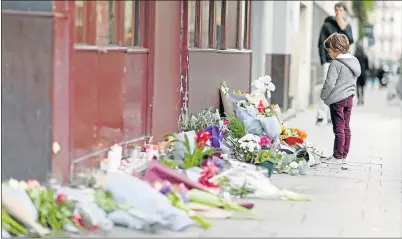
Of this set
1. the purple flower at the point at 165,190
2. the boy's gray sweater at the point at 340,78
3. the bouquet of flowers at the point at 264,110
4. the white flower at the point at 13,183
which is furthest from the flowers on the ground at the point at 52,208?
the bouquet of flowers at the point at 264,110

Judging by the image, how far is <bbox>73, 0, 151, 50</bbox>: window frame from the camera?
7355mm

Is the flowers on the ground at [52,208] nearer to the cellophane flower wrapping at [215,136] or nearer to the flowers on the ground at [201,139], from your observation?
the flowers on the ground at [201,139]

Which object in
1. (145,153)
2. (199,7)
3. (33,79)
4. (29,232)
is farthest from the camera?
(199,7)

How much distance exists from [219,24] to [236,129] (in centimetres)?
281

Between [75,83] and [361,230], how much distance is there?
2455 mm

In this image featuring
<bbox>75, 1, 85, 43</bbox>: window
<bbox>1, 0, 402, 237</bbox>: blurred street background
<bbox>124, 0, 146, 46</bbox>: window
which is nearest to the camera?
<bbox>1, 0, 402, 237</bbox>: blurred street background

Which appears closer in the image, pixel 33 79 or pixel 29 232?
pixel 29 232

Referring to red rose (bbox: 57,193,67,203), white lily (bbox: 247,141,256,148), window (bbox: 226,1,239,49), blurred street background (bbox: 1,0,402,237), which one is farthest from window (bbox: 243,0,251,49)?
red rose (bbox: 57,193,67,203)

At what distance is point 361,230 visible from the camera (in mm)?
6570

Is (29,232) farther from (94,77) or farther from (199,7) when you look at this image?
(199,7)

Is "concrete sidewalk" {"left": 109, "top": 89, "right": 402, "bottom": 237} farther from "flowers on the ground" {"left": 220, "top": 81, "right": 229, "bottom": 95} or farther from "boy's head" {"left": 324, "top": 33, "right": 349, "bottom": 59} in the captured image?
"flowers on the ground" {"left": 220, "top": 81, "right": 229, "bottom": 95}

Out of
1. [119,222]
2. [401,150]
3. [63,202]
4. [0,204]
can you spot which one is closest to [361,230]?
[119,222]

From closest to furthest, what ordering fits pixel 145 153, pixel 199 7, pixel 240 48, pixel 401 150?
A: 1. pixel 145 153
2. pixel 199 7
3. pixel 401 150
4. pixel 240 48

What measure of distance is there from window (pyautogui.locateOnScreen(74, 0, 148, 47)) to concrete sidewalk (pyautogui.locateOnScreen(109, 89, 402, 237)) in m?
1.82
